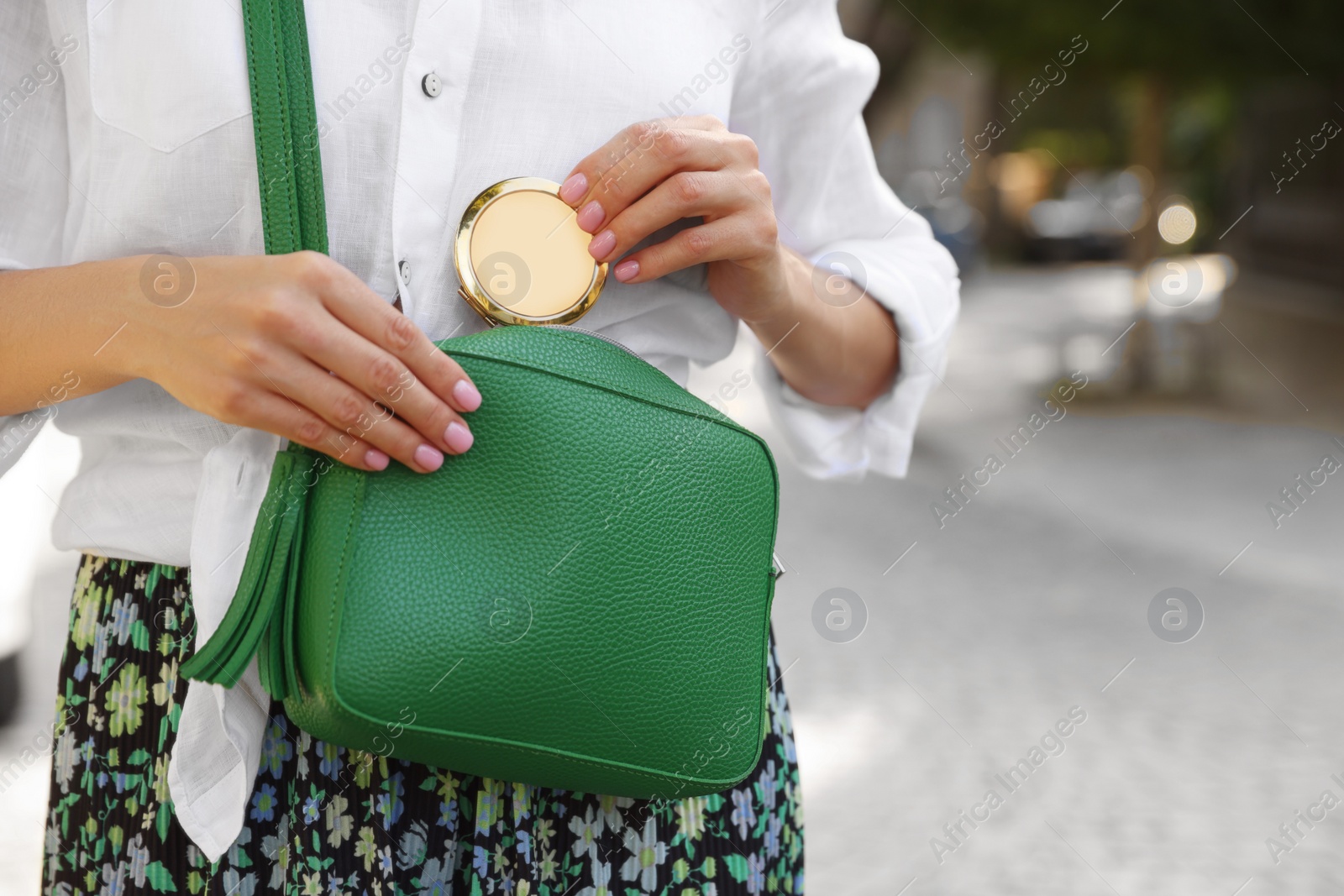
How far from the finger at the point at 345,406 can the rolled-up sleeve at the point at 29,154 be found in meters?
0.33

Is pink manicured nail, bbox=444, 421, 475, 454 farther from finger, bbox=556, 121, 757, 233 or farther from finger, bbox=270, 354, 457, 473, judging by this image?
finger, bbox=556, 121, 757, 233

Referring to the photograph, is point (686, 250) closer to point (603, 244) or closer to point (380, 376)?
point (603, 244)

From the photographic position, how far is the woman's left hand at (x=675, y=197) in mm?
925

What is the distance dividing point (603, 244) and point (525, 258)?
7 centimetres

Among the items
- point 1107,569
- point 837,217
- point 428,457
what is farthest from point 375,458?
point 1107,569

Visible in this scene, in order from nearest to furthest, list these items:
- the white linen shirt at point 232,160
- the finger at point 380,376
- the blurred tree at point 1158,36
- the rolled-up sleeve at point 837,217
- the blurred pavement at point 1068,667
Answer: the finger at point 380,376, the white linen shirt at point 232,160, the rolled-up sleeve at point 837,217, the blurred pavement at point 1068,667, the blurred tree at point 1158,36

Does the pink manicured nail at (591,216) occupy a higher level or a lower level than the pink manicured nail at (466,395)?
higher

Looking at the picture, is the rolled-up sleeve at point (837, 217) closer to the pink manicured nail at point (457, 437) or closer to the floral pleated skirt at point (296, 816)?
the floral pleated skirt at point (296, 816)

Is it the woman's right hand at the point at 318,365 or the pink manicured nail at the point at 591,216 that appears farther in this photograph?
the pink manicured nail at the point at 591,216

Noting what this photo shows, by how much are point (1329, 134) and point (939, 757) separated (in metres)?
8.16

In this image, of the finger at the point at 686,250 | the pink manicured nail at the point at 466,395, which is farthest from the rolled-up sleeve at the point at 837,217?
the pink manicured nail at the point at 466,395

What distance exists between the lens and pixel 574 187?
929 millimetres

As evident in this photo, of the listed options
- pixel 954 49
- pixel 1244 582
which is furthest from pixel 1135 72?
pixel 1244 582

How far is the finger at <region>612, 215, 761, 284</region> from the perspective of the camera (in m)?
0.96
